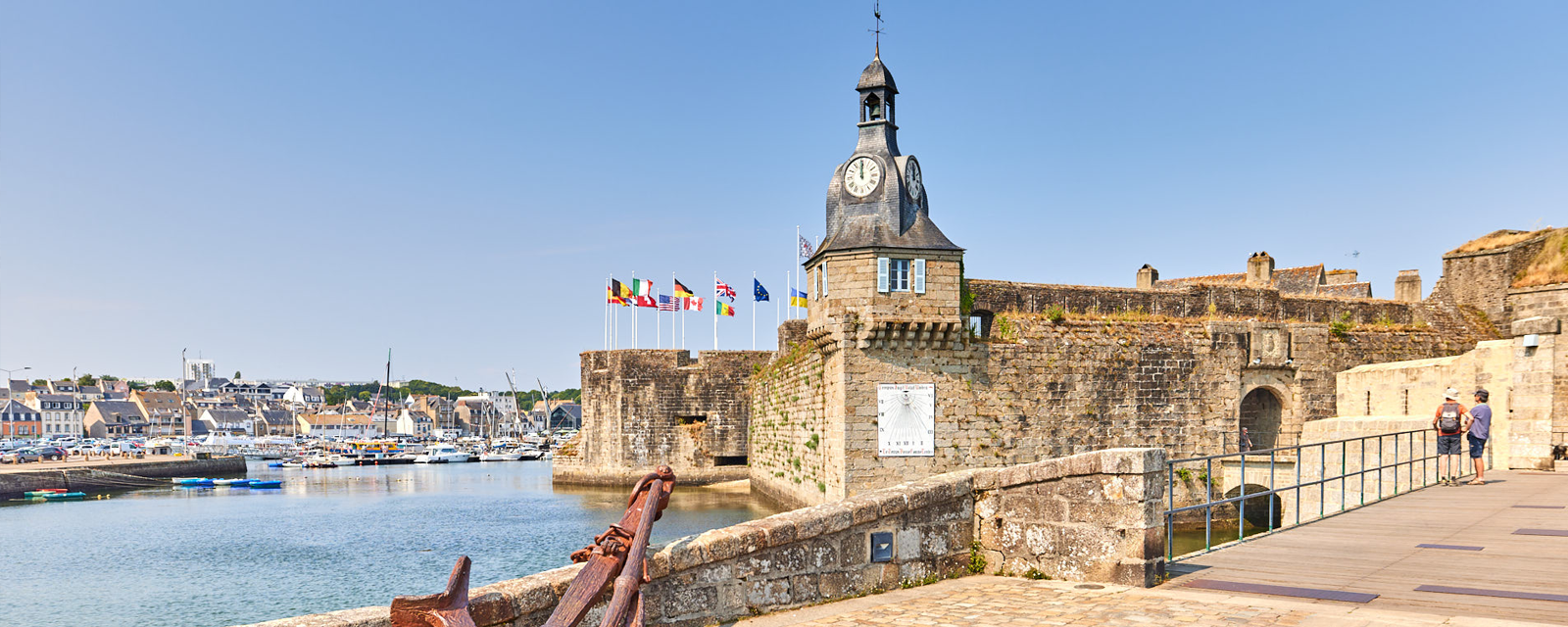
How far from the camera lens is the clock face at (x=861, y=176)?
23406mm

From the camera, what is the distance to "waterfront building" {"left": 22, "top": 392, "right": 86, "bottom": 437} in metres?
116

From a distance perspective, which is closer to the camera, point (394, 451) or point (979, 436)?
point (979, 436)

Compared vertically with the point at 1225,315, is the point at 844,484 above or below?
below

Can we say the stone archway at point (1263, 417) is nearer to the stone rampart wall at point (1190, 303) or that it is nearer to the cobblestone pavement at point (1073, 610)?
the stone rampart wall at point (1190, 303)

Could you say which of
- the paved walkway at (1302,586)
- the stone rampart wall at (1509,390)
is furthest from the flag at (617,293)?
the paved walkway at (1302,586)

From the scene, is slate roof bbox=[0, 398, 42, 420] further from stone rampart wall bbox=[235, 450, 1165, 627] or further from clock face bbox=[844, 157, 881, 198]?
stone rampart wall bbox=[235, 450, 1165, 627]

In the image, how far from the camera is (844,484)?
71.8 feet

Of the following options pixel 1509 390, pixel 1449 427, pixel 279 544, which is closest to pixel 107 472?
pixel 279 544

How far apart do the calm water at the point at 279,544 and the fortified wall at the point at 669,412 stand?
4.55ft

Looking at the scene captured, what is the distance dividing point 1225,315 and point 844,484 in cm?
1244

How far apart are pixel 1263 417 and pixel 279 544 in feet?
87.3

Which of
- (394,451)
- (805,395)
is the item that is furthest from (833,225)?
(394,451)

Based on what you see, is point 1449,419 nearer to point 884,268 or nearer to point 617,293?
point 884,268

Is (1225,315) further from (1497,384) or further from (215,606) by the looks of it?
(215,606)
